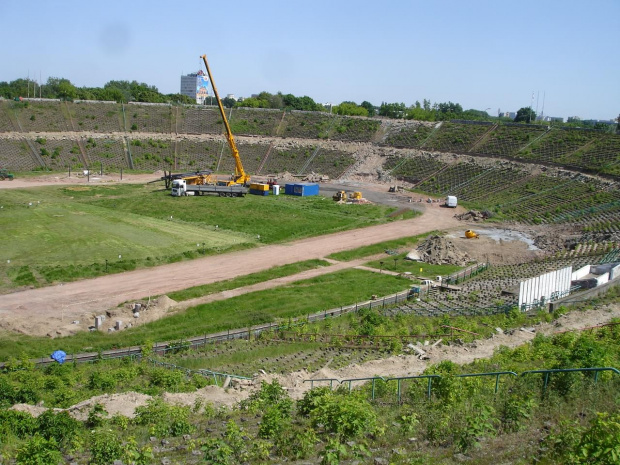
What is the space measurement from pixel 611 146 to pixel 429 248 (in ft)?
142

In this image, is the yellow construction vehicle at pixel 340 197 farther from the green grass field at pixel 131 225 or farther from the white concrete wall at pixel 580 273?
the white concrete wall at pixel 580 273

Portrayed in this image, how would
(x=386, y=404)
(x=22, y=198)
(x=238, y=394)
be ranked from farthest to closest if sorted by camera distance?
(x=22, y=198), (x=238, y=394), (x=386, y=404)

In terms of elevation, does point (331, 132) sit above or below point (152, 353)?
above

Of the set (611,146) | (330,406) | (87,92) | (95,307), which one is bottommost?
(95,307)

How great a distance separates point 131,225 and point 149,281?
16674mm

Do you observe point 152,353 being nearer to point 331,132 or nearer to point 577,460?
point 577,460

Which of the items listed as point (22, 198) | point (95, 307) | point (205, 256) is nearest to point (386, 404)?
point (95, 307)

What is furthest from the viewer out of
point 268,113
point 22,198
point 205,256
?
point 268,113

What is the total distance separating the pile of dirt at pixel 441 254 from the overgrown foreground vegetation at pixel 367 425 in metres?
24.7

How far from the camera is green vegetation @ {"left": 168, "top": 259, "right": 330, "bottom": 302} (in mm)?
36906

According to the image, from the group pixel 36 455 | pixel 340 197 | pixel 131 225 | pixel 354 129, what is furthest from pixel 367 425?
pixel 354 129

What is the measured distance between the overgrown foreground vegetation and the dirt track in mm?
11094

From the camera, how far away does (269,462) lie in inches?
558

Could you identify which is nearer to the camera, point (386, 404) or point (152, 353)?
point (386, 404)
